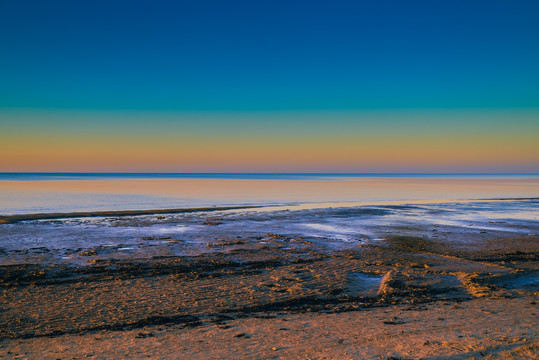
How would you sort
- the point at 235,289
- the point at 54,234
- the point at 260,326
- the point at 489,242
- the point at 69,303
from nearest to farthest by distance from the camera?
the point at 260,326, the point at 69,303, the point at 235,289, the point at 489,242, the point at 54,234

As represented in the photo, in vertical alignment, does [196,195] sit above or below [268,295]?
above

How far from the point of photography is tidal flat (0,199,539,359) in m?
5.52

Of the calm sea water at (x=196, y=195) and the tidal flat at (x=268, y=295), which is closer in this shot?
the tidal flat at (x=268, y=295)

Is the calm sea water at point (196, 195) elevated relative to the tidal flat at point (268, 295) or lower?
elevated

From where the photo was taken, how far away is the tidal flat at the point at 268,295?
18.1ft

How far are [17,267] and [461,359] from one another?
921 cm

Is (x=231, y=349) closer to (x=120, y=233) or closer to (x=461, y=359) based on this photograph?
(x=461, y=359)

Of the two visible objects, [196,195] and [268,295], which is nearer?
[268,295]

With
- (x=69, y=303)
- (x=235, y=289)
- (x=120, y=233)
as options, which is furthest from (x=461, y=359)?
(x=120, y=233)

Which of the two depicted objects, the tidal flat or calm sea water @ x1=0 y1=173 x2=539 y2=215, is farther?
calm sea water @ x1=0 y1=173 x2=539 y2=215

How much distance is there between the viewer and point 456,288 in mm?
8273

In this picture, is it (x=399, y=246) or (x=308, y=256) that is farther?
(x=399, y=246)

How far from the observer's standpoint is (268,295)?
774 cm

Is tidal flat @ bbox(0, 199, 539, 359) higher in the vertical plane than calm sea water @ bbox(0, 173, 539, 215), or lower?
lower
